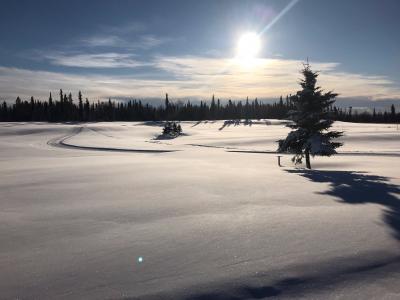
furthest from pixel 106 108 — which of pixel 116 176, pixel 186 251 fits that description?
pixel 186 251

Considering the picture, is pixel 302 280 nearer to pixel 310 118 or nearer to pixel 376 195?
pixel 376 195

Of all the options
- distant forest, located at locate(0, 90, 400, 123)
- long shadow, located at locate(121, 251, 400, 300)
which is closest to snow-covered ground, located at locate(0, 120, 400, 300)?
long shadow, located at locate(121, 251, 400, 300)

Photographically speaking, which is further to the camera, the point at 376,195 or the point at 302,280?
the point at 376,195

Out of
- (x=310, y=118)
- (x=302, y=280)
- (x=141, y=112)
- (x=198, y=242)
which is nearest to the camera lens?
(x=302, y=280)

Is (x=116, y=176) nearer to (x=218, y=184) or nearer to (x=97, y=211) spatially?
(x=218, y=184)

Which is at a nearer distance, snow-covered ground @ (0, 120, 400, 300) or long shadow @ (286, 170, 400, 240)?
snow-covered ground @ (0, 120, 400, 300)

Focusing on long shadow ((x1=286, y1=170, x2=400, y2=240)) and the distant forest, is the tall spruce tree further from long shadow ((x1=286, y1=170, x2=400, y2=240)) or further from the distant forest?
the distant forest

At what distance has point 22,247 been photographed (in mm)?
5598

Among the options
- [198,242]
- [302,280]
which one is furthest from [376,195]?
[302,280]

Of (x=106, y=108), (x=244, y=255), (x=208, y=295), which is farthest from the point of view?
(x=106, y=108)

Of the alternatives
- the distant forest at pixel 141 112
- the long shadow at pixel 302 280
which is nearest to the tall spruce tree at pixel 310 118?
the long shadow at pixel 302 280

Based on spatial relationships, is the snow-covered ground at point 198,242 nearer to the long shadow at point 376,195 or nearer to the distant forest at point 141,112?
the long shadow at point 376,195

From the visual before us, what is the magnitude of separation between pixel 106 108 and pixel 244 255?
127244 millimetres

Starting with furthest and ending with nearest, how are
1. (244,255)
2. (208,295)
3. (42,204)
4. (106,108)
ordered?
(106,108) → (42,204) → (244,255) → (208,295)
